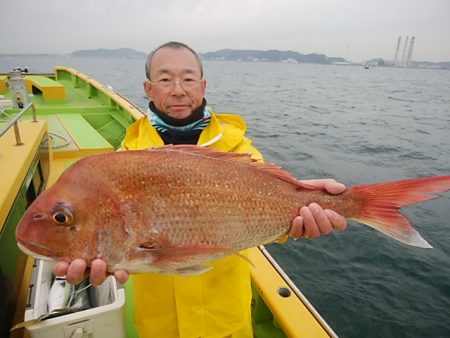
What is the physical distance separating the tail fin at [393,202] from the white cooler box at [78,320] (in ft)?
5.81

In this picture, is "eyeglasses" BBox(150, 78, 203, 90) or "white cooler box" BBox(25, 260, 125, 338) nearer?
"white cooler box" BBox(25, 260, 125, 338)

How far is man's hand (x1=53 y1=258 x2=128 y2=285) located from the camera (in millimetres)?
1485

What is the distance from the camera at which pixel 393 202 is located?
196cm

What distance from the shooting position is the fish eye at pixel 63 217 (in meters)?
1.50

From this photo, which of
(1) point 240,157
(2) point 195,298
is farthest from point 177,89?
(2) point 195,298

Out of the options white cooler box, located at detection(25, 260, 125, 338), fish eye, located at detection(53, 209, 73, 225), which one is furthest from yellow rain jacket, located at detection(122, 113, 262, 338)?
fish eye, located at detection(53, 209, 73, 225)

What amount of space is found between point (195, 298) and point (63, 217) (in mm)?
1035

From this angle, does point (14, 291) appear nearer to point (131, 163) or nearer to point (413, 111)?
point (131, 163)

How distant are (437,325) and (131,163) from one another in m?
5.68

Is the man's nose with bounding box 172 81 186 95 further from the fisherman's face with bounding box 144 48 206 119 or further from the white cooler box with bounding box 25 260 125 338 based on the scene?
the white cooler box with bounding box 25 260 125 338

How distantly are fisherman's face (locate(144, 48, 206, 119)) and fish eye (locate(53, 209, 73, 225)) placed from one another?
1.05 meters

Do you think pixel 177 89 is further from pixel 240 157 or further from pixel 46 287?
pixel 46 287

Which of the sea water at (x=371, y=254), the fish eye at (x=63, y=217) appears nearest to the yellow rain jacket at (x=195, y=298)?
the fish eye at (x=63, y=217)

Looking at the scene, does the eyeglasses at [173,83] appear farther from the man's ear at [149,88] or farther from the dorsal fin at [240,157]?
the dorsal fin at [240,157]
